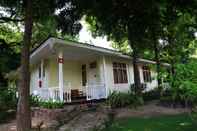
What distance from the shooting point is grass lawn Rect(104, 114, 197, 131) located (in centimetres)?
914

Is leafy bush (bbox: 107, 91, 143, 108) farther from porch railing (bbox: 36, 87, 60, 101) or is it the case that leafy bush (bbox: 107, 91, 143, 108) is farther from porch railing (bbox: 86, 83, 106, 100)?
porch railing (bbox: 36, 87, 60, 101)

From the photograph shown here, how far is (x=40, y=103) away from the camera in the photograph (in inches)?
541

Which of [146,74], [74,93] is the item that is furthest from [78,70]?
[146,74]

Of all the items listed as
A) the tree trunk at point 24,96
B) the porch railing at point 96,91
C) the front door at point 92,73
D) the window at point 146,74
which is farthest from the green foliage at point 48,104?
the window at point 146,74

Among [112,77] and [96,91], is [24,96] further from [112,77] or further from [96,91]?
[112,77]

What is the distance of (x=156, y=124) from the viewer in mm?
9656

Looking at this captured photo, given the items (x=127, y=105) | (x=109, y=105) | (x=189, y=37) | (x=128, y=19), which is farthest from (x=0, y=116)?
(x=189, y=37)

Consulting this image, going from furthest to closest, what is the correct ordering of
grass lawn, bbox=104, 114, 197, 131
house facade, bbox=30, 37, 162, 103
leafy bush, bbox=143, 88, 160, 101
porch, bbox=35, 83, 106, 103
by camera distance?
1. leafy bush, bbox=143, 88, 160, 101
2. house facade, bbox=30, 37, 162, 103
3. porch, bbox=35, 83, 106, 103
4. grass lawn, bbox=104, 114, 197, 131

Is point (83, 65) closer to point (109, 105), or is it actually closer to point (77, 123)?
point (109, 105)

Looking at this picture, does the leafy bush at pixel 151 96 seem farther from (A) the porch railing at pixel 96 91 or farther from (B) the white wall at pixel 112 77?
(A) the porch railing at pixel 96 91

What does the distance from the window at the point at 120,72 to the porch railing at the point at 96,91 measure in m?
2.09

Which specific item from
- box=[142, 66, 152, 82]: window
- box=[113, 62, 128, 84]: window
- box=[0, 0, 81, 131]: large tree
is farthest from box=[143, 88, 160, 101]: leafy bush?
box=[0, 0, 81, 131]: large tree

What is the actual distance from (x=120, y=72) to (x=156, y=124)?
969cm

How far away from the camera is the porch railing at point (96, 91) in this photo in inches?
634
